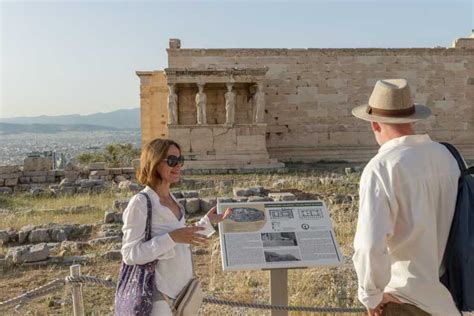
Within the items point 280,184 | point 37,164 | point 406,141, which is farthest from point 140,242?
point 37,164

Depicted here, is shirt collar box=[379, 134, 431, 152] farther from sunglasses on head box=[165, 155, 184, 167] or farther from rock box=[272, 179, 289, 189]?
rock box=[272, 179, 289, 189]

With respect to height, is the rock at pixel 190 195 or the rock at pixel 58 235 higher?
the rock at pixel 190 195

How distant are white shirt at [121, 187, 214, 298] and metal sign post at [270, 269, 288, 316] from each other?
769mm

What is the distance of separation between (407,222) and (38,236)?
8032mm

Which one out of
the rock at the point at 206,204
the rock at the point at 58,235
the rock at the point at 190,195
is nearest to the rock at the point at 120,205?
the rock at the point at 190,195

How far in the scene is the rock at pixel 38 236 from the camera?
30.1 ft

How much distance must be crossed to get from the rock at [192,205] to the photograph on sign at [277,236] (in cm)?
724

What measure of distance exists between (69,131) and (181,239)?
195162mm

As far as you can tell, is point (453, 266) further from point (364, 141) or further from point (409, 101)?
point (364, 141)

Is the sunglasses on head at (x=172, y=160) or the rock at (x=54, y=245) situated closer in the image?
the sunglasses on head at (x=172, y=160)

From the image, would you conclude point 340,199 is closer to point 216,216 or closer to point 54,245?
point 54,245

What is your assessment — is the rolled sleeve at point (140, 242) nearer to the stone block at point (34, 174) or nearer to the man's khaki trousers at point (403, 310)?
the man's khaki trousers at point (403, 310)

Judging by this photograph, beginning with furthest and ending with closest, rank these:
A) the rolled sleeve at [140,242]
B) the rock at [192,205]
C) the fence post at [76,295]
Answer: the rock at [192,205], the fence post at [76,295], the rolled sleeve at [140,242]

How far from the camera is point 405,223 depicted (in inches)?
102
